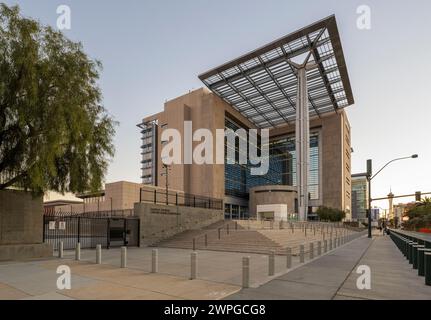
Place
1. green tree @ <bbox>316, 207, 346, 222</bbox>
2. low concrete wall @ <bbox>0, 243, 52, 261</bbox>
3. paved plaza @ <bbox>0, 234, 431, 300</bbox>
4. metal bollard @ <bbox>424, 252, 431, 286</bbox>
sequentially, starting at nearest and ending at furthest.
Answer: paved plaza @ <bbox>0, 234, 431, 300</bbox>
metal bollard @ <bbox>424, 252, 431, 286</bbox>
low concrete wall @ <bbox>0, 243, 52, 261</bbox>
green tree @ <bbox>316, 207, 346, 222</bbox>

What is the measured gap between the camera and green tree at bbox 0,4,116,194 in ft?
46.1

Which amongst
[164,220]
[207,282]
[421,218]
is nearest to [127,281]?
[207,282]

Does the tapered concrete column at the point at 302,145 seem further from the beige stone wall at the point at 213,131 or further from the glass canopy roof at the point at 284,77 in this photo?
the beige stone wall at the point at 213,131

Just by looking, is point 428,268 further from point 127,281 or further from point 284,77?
point 284,77

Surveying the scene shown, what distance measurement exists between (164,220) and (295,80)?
145 ft

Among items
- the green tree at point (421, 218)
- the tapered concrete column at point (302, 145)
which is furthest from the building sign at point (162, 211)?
the green tree at point (421, 218)

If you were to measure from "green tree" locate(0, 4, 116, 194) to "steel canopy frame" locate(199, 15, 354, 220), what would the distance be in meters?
42.1

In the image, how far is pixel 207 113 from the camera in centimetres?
7038

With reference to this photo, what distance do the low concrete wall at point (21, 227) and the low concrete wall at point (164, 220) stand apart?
897 cm

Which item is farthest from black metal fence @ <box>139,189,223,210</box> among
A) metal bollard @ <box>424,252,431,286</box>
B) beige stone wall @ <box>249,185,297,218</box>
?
beige stone wall @ <box>249,185,297,218</box>

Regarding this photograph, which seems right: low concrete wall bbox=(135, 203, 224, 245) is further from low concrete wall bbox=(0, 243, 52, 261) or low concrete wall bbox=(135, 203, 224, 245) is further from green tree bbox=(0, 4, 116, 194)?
green tree bbox=(0, 4, 116, 194)

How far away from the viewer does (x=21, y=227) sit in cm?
1672

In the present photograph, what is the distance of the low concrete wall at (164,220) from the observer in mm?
25781

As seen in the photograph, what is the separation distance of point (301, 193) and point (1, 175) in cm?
5661
